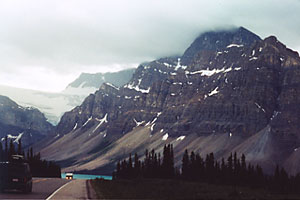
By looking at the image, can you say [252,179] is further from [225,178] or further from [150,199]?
[150,199]

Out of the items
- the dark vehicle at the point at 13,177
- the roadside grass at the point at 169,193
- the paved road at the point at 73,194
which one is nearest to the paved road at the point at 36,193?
the dark vehicle at the point at 13,177

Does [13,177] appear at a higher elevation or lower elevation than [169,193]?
higher

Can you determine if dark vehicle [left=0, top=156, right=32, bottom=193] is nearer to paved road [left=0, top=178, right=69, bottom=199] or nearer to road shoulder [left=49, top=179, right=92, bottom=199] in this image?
paved road [left=0, top=178, right=69, bottom=199]

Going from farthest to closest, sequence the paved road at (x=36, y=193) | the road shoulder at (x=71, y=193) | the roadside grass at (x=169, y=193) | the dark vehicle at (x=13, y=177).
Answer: the roadside grass at (x=169, y=193), the dark vehicle at (x=13, y=177), the road shoulder at (x=71, y=193), the paved road at (x=36, y=193)

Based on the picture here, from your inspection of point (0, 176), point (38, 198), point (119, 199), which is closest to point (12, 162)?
point (0, 176)

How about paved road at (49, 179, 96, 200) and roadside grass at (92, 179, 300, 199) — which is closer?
paved road at (49, 179, 96, 200)

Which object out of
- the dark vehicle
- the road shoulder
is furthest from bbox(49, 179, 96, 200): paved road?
the dark vehicle

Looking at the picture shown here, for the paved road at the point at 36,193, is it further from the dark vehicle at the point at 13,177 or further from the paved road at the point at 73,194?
the paved road at the point at 73,194

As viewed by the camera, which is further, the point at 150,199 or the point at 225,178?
the point at 225,178

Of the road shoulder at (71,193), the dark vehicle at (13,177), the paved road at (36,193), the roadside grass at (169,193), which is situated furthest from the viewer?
the roadside grass at (169,193)

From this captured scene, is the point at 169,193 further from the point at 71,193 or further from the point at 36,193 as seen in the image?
the point at 36,193

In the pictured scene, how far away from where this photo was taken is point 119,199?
46.0m

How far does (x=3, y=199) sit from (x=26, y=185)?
8257 millimetres

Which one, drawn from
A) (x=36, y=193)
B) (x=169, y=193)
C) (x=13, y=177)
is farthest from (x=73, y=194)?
(x=169, y=193)
